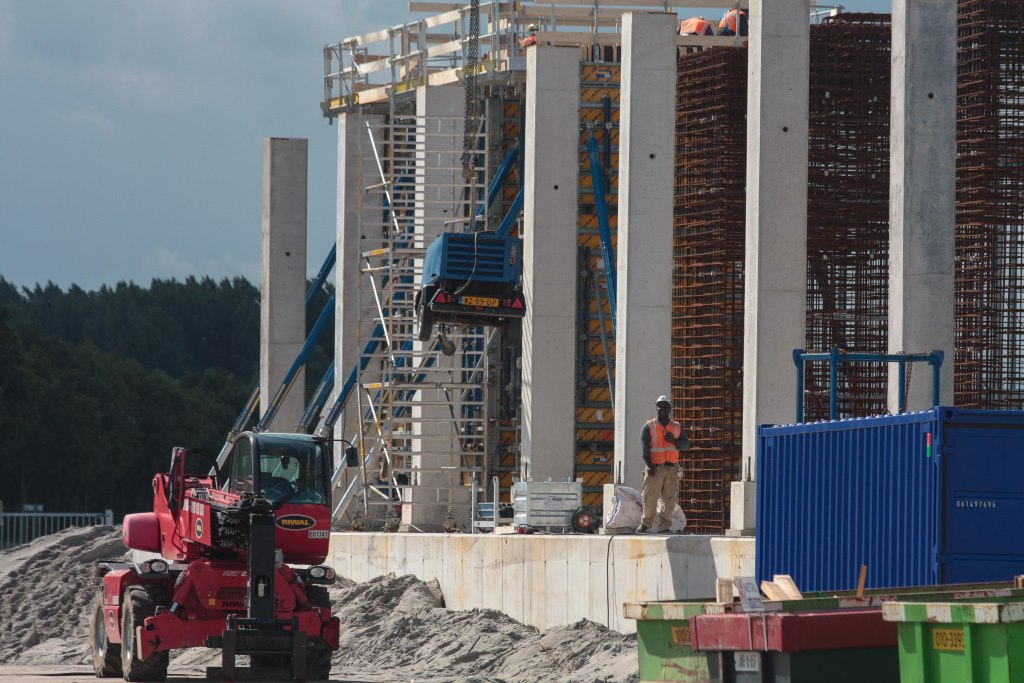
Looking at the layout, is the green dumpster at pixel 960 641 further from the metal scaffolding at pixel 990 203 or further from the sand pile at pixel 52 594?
the sand pile at pixel 52 594

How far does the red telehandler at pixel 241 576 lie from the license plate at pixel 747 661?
636 cm

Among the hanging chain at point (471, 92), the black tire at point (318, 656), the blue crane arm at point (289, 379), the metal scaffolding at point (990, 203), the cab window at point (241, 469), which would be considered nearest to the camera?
the black tire at point (318, 656)

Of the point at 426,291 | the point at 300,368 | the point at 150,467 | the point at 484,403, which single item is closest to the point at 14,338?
the point at 150,467

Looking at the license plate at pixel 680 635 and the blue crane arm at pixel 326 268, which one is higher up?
the blue crane arm at pixel 326 268

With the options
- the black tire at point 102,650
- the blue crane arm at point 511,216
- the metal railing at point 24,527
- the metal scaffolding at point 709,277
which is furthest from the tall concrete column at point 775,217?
the metal railing at point 24,527

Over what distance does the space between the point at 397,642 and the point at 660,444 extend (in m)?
4.38

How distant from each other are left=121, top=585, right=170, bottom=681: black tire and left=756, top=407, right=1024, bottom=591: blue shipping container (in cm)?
550

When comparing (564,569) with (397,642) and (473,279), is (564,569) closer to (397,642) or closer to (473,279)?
(397,642)

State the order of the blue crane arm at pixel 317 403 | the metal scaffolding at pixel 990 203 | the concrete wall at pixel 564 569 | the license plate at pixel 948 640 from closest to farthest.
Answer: the license plate at pixel 948 640
the concrete wall at pixel 564 569
the metal scaffolding at pixel 990 203
the blue crane arm at pixel 317 403

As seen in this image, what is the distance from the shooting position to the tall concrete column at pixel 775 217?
2034 centimetres

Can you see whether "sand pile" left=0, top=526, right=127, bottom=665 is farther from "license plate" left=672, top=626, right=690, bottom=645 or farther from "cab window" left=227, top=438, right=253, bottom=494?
"license plate" left=672, top=626, right=690, bottom=645

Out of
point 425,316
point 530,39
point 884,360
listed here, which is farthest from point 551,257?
point 884,360

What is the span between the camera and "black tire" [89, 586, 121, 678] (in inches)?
715

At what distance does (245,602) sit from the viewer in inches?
669
